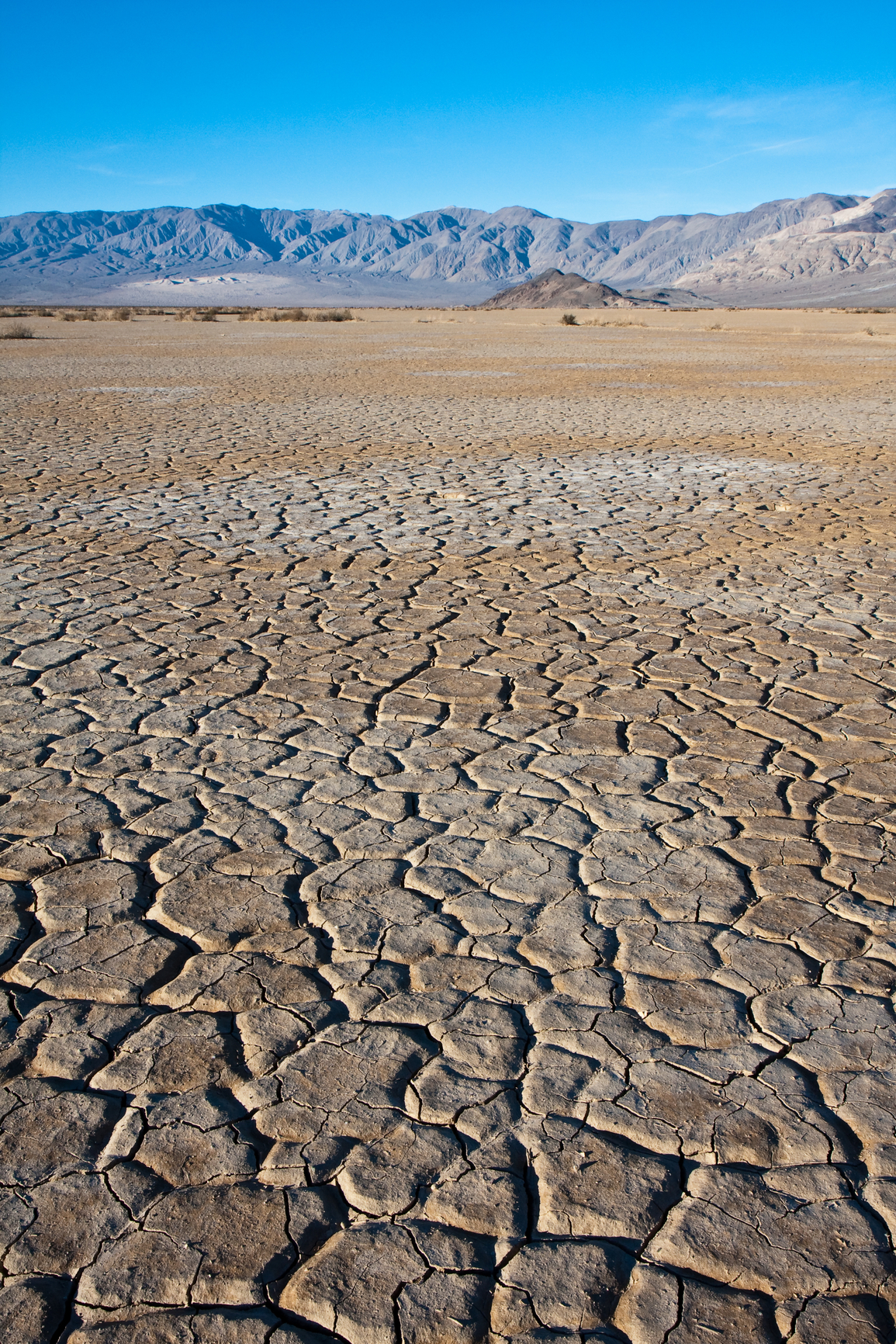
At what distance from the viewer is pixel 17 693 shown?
4008mm

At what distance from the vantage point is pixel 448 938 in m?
2.53

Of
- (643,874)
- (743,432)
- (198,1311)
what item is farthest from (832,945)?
(743,432)

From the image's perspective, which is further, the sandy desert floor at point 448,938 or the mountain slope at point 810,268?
the mountain slope at point 810,268

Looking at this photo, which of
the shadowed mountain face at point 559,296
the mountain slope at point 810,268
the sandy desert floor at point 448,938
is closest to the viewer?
the sandy desert floor at point 448,938

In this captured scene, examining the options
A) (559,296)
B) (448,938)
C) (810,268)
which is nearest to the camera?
(448,938)

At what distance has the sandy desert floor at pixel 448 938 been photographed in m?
1.68

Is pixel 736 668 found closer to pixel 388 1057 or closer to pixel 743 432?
pixel 388 1057

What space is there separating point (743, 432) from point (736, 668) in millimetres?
7441

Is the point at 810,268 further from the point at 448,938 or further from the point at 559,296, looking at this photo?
the point at 448,938

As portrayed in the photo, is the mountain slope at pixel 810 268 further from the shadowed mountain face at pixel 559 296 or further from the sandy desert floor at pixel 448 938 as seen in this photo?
the sandy desert floor at pixel 448 938

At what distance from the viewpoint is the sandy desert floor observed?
5.52 ft

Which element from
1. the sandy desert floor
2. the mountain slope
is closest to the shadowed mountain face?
the mountain slope

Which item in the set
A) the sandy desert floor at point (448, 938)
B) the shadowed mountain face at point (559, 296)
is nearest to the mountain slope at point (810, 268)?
the shadowed mountain face at point (559, 296)

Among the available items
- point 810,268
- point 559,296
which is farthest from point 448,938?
point 810,268
